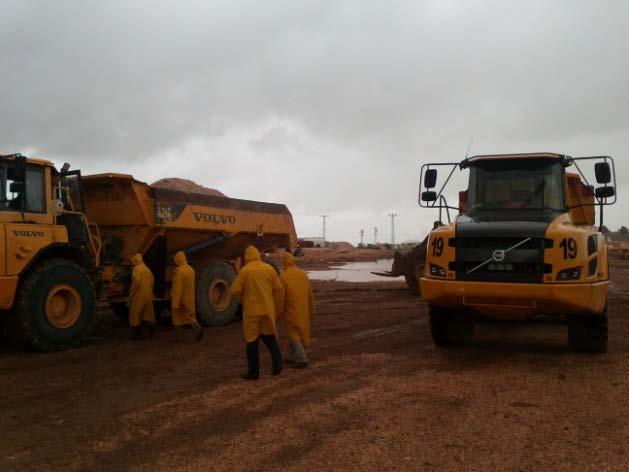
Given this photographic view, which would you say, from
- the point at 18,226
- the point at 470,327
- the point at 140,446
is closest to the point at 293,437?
the point at 140,446

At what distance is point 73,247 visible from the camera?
8.74 m

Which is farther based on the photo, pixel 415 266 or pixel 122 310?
pixel 415 266

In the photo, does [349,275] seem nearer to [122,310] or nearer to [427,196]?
[122,310]

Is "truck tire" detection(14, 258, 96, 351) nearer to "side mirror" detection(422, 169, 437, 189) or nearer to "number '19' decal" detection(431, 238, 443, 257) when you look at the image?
"number '19' decal" detection(431, 238, 443, 257)

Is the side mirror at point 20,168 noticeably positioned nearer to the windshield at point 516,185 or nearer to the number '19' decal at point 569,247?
the windshield at point 516,185

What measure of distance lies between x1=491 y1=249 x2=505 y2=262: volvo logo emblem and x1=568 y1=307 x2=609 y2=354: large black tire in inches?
54.9

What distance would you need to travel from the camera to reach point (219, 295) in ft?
37.8

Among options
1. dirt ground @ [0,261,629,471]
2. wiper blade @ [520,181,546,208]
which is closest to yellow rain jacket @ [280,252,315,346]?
dirt ground @ [0,261,629,471]

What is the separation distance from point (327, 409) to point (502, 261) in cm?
293

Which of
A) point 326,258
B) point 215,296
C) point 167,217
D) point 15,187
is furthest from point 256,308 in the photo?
point 326,258

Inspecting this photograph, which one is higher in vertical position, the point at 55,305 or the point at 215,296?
the point at 55,305

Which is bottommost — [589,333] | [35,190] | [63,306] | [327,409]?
[327,409]

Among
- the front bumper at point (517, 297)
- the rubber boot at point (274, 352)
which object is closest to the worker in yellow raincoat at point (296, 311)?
the rubber boot at point (274, 352)

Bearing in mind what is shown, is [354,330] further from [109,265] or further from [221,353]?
[109,265]
